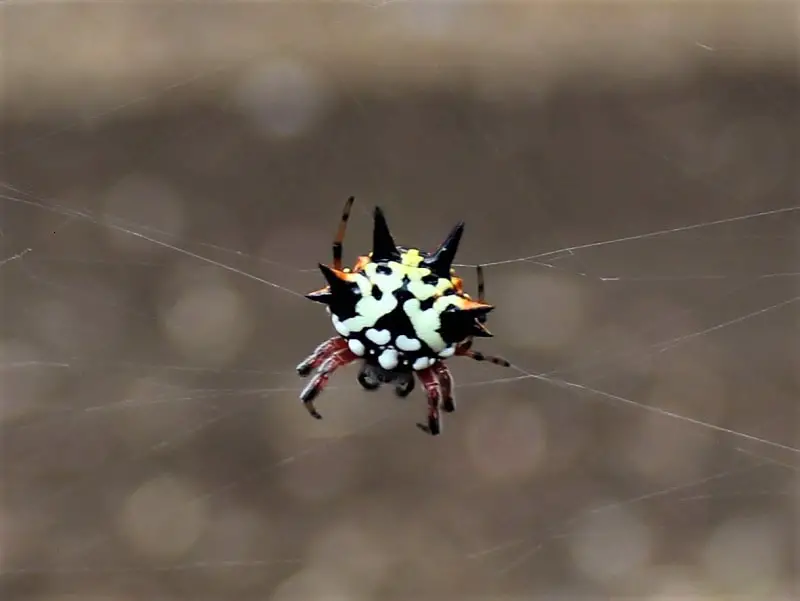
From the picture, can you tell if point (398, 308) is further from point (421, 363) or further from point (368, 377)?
point (368, 377)

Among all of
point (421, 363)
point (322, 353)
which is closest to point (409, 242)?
point (322, 353)

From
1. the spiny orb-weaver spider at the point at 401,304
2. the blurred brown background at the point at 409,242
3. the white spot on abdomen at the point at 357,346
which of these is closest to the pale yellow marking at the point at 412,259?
the spiny orb-weaver spider at the point at 401,304

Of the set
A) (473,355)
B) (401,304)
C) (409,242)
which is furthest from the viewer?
(409,242)

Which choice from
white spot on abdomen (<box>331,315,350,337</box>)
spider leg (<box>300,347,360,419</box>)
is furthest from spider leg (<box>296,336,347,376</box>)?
white spot on abdomen (<box>331,315,350,337</box>)

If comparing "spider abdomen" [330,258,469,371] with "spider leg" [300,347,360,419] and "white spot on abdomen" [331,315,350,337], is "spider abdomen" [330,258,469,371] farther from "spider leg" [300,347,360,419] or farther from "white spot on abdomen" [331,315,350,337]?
"spider leg" [300,347,360,419]

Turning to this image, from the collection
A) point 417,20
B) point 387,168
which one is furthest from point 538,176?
point 417,20

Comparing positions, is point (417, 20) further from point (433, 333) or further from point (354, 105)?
point (433, 333)

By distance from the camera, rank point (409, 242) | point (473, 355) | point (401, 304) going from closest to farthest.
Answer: point (401, 304), point (473, 355), point (409, 242)
